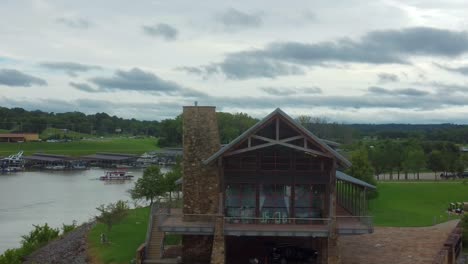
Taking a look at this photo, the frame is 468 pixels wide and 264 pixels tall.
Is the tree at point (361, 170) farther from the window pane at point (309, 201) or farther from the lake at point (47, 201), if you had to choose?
the lake at point (47, 201)

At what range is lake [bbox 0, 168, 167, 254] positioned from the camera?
53188 mm

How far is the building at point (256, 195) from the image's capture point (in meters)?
28.1

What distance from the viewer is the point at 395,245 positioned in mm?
33531

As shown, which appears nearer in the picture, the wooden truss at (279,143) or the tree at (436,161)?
the wooden truss at (279,143)

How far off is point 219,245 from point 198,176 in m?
4.48

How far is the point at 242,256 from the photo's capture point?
3073cm

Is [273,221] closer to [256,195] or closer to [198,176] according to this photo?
[256,195]

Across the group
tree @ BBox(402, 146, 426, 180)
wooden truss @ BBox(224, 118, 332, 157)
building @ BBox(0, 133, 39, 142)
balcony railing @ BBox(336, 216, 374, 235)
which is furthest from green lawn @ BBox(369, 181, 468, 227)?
building @ BBox(0, 133, 39, 142)

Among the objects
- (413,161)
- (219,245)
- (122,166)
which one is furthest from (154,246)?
(122,166)

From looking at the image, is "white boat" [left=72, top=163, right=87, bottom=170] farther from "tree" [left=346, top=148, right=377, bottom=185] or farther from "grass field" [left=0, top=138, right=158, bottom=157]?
"tree" [left=346, top=148, right=377, bottom=185]

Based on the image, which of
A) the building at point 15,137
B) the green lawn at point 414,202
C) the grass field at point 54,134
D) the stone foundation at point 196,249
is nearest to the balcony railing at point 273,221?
the stone foundation at point 196,249

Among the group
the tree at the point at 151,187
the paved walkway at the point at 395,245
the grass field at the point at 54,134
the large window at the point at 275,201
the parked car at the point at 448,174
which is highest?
the grass field at the point at 54,134

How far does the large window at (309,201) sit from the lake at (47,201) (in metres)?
24.1

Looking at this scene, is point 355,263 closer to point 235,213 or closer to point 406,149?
point 235,213
